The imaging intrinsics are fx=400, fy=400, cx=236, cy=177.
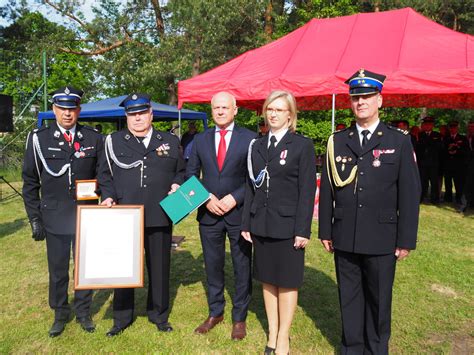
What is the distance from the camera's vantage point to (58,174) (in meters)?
3.23

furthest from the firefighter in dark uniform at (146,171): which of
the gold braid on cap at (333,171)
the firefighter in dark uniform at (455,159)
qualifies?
the firefighter in dark uniform at (455,159)

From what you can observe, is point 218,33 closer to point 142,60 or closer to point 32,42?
point 142,60

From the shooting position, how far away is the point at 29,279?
4781mm

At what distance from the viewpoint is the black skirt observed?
111 inches

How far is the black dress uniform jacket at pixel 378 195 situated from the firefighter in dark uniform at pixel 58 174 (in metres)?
1.85

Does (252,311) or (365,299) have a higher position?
(365,299)

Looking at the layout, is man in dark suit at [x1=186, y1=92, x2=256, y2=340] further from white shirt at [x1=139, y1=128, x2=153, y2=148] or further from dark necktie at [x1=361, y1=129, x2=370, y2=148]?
dark necktie at [x1=361, y1=129, x2=370, y2=148]

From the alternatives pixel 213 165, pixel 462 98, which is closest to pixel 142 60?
pixel 462 98

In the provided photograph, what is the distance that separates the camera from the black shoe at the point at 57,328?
3372 mm

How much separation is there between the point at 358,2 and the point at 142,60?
11.6 metres

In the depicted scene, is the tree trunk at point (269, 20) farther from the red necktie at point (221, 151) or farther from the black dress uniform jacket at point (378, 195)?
the black dress uniform jacket at point (378, 195)

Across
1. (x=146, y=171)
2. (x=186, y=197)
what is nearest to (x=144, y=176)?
(x=146, y=171)

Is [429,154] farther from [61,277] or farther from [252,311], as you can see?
[61,277]

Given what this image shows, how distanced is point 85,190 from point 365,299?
2299mm
